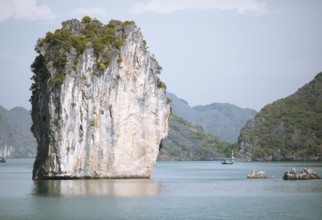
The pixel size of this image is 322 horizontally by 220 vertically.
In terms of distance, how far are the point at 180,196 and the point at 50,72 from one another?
23095 mm

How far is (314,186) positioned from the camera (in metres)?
68.2

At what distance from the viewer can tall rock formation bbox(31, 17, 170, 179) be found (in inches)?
2785

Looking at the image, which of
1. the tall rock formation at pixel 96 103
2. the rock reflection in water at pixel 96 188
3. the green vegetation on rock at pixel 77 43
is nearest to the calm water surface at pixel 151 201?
the rock reflection in water at pixel 96 188

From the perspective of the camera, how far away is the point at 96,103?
7231 cm

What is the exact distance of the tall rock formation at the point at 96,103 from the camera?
2785 inches

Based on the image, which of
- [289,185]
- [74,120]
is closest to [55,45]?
[74,120]

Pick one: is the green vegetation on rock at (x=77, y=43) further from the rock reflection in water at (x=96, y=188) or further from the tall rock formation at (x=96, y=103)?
the rock reflection in water at (x=96, y=188)

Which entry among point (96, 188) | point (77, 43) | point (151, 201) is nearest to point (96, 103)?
point (77, 43)

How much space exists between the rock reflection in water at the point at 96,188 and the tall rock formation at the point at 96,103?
8.40 ft

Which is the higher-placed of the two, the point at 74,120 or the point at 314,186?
the point at 74,120

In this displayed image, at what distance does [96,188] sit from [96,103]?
13.4 meters

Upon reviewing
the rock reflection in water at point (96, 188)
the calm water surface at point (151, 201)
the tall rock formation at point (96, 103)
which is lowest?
the calm water surface at point (151, 201)

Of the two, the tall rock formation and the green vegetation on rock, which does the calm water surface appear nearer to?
the tall rock formation

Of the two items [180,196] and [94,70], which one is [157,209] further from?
[94,70]
